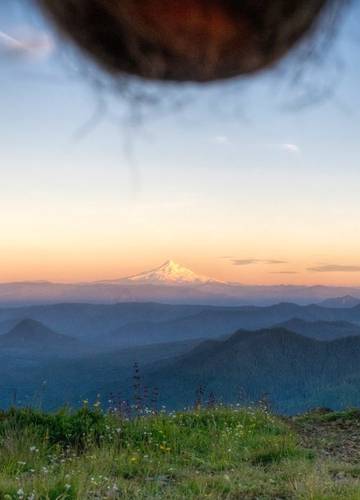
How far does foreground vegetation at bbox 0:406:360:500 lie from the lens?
5.32 meters

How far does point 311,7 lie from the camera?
3.02 metres

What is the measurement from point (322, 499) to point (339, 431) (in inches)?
280

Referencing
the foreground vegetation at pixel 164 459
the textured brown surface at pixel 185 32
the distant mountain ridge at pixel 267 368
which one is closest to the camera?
the textured brown surface at pixel 185 32

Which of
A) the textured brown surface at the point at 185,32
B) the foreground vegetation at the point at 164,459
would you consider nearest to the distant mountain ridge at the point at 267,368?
the foreground vegetation at the point at 164,459

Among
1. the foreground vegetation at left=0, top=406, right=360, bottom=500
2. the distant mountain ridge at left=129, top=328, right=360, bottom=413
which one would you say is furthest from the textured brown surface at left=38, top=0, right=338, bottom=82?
the distant mountain ridge at left=129, top=328, right=360, bottom=413

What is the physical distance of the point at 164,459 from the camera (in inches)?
289

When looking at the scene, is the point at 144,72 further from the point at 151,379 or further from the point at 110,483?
the point at 151,379

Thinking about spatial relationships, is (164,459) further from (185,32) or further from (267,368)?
(267,368)

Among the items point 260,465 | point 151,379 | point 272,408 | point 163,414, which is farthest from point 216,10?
point 151,379

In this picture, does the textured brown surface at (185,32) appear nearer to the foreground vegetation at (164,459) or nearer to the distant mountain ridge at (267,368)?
the foreground vegetation at (164,459)

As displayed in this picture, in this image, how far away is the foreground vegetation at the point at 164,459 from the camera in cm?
532

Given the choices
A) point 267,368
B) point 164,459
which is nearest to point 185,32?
point 164,459

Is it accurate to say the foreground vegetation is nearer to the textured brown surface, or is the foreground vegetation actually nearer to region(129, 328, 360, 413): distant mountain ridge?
the textured brown surface

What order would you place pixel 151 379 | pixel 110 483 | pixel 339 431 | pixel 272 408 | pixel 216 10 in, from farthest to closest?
pixel 151 379, pixel 272 408, pixel 339 431, pixel 110 483, pixel 216 10
